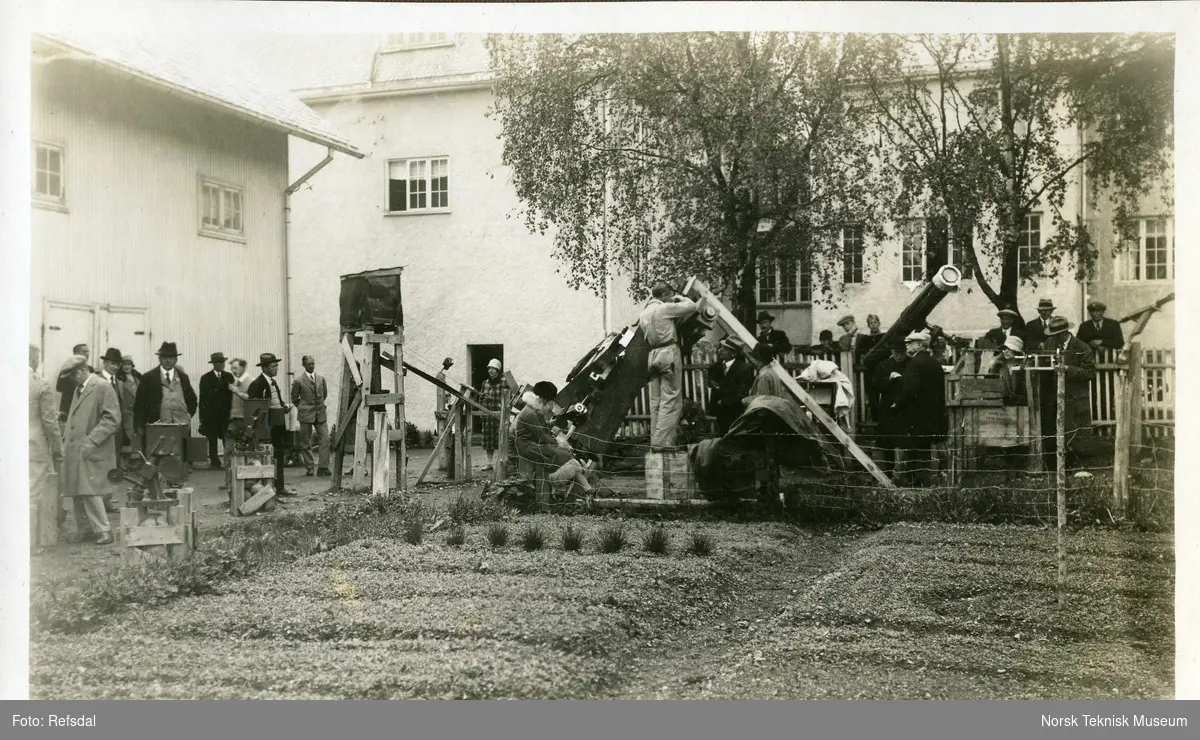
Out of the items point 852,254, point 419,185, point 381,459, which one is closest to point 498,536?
point 381,459

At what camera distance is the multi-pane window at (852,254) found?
4324mm

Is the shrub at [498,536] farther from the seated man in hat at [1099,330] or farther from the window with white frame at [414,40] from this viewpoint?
the seated man in hat at [1099,330]

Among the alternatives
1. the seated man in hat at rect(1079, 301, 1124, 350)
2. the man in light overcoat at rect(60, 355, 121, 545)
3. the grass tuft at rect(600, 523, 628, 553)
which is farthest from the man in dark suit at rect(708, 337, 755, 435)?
the man in light overcoat at rect(60, 355, 121, 545)

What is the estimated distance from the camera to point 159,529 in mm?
3924

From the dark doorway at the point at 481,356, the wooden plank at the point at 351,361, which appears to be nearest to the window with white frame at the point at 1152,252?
the dark doorway at the point at 481,356

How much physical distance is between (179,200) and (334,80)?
2.77 feet

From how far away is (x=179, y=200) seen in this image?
160 inches

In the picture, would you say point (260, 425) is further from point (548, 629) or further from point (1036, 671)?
point (1036, 671)

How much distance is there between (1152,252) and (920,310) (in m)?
1.11

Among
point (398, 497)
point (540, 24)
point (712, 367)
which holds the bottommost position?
point (398, 497)

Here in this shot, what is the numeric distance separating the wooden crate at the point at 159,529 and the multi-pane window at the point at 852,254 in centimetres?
312

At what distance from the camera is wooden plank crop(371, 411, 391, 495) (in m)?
5.03

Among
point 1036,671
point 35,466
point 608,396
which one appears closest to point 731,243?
point 608,396

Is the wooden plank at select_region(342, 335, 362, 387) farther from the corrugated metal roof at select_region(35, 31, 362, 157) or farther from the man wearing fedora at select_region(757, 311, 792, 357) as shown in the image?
the man wearing fedora at select_region(757, 311, 792, 357)
